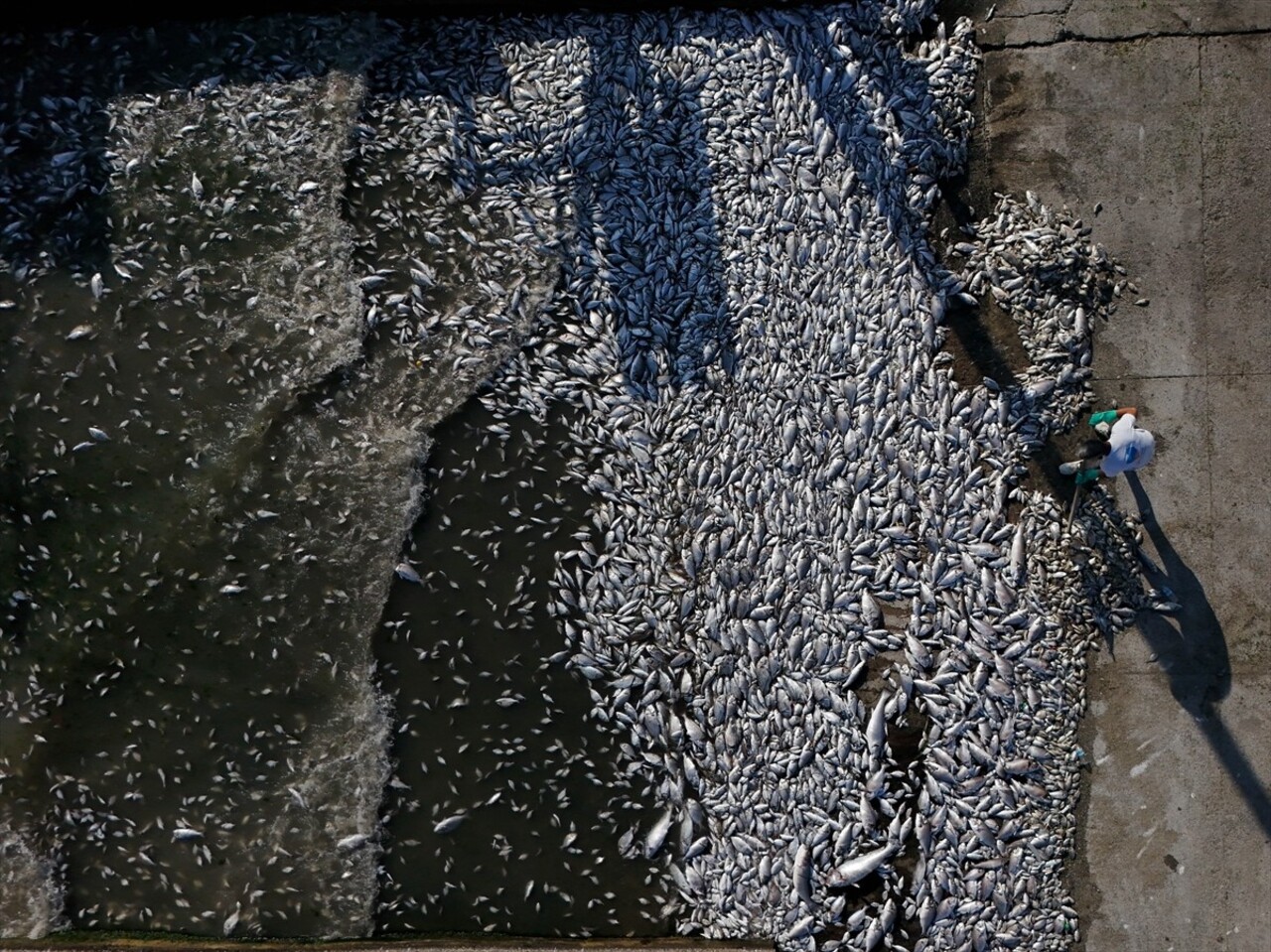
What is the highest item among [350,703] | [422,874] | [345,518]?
[345,518]

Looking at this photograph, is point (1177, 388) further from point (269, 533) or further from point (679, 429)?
point (269, 533)

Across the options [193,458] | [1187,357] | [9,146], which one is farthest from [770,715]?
[9,146]

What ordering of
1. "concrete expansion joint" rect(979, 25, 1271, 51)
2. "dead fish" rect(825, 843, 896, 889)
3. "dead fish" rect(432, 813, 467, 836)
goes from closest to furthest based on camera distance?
"dead fish" rect(825, 843, 896, 889), "dead fish" rect(432, 813, 467, 836), "concrete expansion joint" rect(979, 25, 1271, 51)

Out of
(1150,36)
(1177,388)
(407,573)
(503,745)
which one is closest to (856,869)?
(503,745)

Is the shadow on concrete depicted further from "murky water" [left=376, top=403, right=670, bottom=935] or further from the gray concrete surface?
"murky water" [left=376, top=403, right=670, bottom=935]

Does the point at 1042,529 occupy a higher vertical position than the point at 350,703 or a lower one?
higher

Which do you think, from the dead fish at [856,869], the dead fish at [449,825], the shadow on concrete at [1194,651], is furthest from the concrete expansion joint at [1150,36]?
the dead fish at [449,825]

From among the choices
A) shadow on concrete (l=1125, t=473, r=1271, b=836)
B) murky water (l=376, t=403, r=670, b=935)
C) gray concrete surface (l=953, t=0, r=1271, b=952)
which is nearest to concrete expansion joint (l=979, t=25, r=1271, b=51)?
gray concrete surface (l=953, t=0, r=1271, b=952)

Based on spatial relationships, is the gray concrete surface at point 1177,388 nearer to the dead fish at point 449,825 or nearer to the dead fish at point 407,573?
the dead fish at point 449,825

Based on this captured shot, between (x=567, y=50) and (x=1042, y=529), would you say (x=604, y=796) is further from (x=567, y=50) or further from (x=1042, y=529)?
(x=567, y=50)
